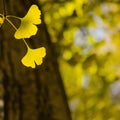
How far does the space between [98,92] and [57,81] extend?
90cm

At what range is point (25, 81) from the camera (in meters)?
1.35

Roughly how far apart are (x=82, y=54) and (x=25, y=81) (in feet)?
1.83

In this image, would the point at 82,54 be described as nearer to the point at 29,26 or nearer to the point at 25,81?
the point at 25,81

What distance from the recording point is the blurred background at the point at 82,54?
69.1 inches

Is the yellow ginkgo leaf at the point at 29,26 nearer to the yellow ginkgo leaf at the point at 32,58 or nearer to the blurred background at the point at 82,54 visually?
the yellow ginkgo leaf at the point at 32,58

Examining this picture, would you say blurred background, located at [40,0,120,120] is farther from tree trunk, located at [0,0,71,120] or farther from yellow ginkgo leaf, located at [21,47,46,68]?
yellow ginkgo leaf, located at [21,47,46,68]

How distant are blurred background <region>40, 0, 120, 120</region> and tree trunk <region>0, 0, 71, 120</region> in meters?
0.27

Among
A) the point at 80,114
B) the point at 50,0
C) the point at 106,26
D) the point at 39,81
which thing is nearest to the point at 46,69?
the point at 39,81

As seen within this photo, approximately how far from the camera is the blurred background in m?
1.75

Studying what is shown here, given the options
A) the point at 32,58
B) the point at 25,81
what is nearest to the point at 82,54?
the point at 25,81

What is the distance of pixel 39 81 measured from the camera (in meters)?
1.37

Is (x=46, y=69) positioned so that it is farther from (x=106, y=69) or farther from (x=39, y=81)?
(x=106, y=69)

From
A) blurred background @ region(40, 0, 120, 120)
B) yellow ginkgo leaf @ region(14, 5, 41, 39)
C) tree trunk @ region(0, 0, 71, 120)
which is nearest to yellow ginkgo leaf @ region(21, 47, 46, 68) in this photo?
yellow ginkgo leaf @ region(14, 5, 41, 39)

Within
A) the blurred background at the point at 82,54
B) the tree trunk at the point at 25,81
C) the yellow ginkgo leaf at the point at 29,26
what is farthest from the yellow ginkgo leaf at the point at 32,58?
the blurred background at the point at 82,54
